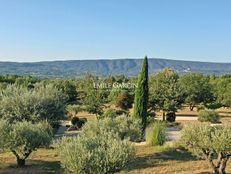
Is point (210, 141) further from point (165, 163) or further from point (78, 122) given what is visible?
point (78, 122)

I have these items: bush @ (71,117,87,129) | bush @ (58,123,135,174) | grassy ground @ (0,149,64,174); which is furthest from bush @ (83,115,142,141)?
bush @ (71,117,87,129)

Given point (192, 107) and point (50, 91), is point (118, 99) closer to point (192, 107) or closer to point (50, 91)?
point (192, 107)

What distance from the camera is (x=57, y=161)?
2131cm

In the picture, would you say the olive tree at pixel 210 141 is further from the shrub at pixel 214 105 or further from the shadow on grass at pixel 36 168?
the shrub at pixel 214 105

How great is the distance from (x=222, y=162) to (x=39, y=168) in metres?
9.24

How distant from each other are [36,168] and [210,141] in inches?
355

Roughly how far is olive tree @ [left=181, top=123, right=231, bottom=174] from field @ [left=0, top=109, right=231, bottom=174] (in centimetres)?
137

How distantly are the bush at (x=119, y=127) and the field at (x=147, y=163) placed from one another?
1257mm

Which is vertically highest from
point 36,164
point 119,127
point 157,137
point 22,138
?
point 22,138

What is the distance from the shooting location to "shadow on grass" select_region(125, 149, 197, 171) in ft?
66.3

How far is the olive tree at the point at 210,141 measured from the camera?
1627 cm

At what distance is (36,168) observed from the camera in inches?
767

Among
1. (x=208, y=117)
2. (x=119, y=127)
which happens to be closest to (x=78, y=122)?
(x=208, y=117)

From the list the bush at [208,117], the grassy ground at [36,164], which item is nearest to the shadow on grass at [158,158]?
the grassy ground at [36,164]
